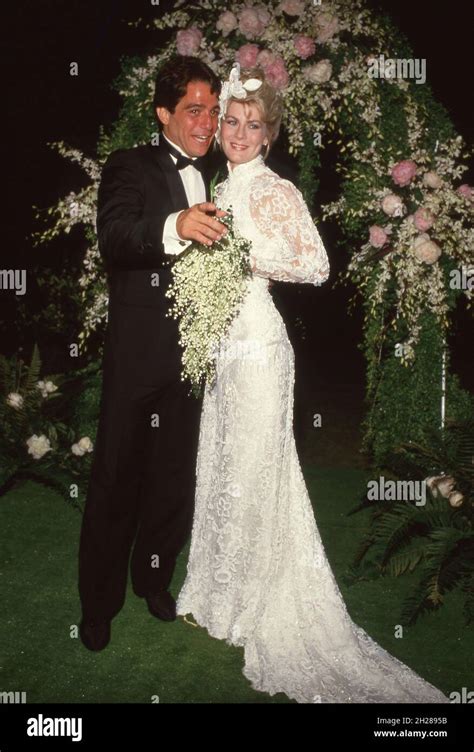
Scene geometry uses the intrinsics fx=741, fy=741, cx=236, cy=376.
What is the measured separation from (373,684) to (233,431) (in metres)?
1.24

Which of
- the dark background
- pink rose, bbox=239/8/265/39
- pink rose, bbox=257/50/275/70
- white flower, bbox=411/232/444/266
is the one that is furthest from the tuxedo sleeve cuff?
the dark background

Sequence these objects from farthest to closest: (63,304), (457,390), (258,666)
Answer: (63,304) < (457,390) < (258,666)

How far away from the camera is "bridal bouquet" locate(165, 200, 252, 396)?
2.92 m

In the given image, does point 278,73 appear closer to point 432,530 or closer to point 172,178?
point 172,178

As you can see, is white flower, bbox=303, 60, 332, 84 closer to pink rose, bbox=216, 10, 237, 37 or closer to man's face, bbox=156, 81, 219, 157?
pink rose, bbox=216, 10, 237, 37

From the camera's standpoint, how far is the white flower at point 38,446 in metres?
5.78

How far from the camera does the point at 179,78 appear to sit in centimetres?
325

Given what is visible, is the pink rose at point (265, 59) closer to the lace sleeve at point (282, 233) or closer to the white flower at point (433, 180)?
the white flower at point (433, 180)

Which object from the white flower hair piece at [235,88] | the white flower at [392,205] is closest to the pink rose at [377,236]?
the white flower at [392,205]

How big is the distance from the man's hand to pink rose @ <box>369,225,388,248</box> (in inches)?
97.5

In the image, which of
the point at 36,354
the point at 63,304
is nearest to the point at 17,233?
the point at 63,304

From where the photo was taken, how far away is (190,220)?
2768 mm

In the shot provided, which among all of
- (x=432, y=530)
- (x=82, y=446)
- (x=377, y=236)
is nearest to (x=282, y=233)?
(x=377, y=236)
